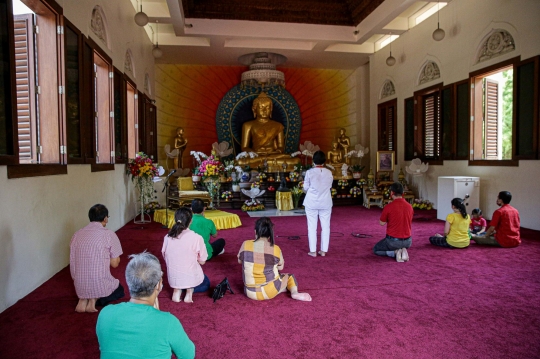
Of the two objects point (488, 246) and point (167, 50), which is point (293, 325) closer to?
point (488, 246)

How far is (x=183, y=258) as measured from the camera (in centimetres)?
321

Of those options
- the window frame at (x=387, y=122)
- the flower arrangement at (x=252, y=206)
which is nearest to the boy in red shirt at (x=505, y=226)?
the flower arrangement at (x=252, y=206)

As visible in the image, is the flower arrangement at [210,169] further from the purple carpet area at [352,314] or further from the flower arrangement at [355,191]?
the flower arrangement at [355,191]

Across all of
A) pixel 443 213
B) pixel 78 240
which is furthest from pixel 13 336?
pixel 443 213

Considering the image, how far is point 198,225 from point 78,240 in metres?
1.32

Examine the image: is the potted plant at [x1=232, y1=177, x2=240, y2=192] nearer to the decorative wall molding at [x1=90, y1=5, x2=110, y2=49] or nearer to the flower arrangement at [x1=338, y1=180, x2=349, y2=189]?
the flower arrangement at [x1=338, y1=180, x2=349, y2=189]

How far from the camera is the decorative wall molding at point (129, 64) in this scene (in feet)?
24.1

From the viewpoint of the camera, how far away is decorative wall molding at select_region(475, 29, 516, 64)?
6.39m

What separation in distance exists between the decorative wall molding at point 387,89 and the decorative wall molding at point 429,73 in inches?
49.6

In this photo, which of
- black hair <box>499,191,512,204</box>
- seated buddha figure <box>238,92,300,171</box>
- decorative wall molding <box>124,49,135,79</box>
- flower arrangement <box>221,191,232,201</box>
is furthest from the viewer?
seated buddha figure <box>238,92,300,171</box>

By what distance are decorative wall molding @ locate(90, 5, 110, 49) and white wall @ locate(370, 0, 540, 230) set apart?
6.02 meters

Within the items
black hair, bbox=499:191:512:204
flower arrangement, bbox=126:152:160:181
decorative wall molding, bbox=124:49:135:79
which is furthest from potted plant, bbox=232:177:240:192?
black hair, bbox=499:191:512:204

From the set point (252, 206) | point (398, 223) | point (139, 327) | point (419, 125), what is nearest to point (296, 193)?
point (252, 206)

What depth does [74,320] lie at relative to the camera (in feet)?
9.46
